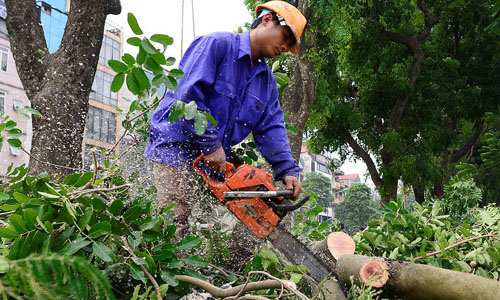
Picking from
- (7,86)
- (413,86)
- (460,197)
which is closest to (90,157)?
(460,197)

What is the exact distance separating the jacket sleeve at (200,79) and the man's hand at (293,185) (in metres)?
0.58

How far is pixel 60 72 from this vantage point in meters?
4.64

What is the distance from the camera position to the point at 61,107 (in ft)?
14.6

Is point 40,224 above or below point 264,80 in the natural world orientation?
below

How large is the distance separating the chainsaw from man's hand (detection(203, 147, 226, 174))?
0.05m

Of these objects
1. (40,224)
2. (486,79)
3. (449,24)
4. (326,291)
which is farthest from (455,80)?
(40,224)

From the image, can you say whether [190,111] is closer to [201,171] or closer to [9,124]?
[201,171]

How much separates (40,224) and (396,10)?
13189mm

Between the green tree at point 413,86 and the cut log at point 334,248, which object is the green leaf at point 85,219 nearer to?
the cut log at point 334,248

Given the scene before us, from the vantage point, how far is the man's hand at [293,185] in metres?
2.78

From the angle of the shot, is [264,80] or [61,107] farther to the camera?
[61,107]

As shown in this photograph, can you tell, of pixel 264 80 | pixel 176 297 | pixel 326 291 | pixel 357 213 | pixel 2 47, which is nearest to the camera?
pixel 176 297

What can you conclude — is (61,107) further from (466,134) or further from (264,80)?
(466,134)

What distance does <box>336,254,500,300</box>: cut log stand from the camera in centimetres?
156
